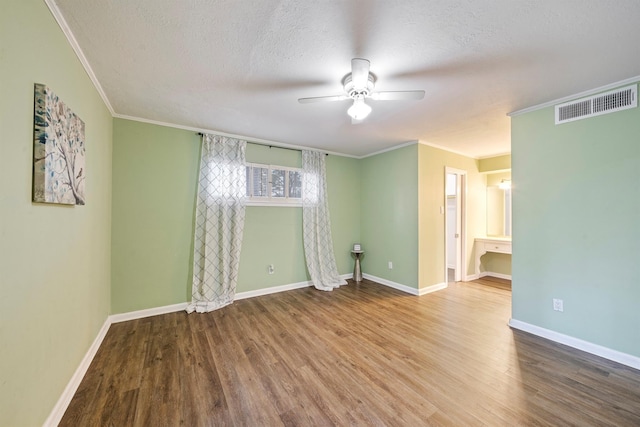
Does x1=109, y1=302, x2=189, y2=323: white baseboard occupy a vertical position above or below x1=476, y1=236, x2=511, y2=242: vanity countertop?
below

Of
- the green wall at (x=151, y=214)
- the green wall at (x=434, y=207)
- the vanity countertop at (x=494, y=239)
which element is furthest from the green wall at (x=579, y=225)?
the green wall at (x=151, y=214)

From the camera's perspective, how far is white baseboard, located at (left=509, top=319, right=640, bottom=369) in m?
2.02

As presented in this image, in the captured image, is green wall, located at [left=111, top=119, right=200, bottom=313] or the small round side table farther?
the small round side table

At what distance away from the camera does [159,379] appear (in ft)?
6.08

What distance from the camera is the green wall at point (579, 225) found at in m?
2.05

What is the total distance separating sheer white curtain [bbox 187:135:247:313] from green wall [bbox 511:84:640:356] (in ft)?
11.5

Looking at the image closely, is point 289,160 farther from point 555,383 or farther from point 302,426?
point 555,383

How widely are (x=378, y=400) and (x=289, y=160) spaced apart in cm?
339

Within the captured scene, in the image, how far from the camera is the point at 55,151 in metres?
1.39

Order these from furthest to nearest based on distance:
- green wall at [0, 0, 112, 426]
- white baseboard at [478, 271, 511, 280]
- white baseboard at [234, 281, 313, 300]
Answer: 1. white baseboard at [478, 271, 511, 280]
2. white baseboard at [234, 281, 313, 300]
3. green wall at [0, 0, 112, 426]

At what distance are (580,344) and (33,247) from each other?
4.24m

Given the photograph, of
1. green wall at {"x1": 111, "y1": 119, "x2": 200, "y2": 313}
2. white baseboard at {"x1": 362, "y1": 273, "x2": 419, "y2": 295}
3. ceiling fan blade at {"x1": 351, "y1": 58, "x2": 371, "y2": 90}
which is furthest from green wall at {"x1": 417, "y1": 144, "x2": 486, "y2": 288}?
green wall at {"x1": 111, "y1": 119, "x2": 200, "y2": 313}

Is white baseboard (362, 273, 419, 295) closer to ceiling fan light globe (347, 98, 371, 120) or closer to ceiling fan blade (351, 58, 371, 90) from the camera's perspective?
ceiling fan light globe (347, 98, 371, 120)

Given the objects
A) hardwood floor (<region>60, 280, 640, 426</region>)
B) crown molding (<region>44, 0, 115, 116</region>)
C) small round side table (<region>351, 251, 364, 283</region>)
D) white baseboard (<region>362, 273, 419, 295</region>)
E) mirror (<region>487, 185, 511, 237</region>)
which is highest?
crown molding (<region>44, 0, 115, 116</region>)
